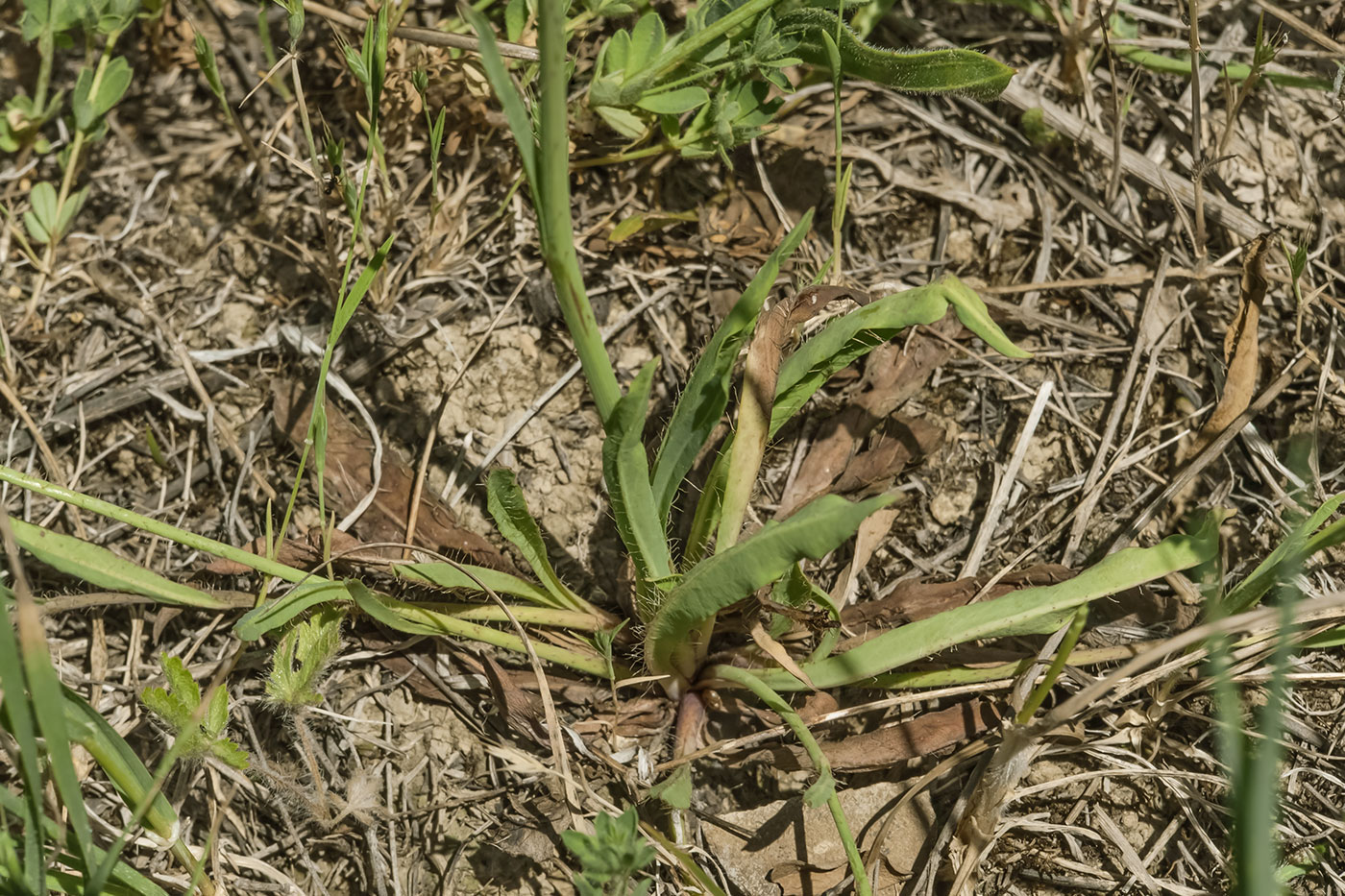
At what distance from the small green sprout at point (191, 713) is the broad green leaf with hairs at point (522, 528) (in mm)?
594

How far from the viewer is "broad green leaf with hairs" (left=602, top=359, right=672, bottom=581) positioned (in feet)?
4.74

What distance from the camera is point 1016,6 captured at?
2.45 m

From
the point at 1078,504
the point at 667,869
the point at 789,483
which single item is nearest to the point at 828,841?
the point at 667,869

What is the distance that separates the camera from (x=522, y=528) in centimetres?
184

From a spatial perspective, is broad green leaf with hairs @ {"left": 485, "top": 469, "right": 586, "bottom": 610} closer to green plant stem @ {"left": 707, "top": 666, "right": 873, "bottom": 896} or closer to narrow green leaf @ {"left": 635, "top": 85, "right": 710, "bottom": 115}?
green plant stem @ {"left": 707, "top": 666, "right": 873, "bottom": 896}

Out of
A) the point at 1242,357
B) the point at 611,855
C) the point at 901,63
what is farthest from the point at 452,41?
the point at 1242,357

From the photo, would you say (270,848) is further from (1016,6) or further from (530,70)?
(1016,6)

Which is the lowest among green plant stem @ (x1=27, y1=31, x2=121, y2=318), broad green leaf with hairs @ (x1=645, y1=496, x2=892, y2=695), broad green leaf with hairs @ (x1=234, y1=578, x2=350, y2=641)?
broad green leaf with hairs @ (x1=234, y1=578, x2=350, y2=641)

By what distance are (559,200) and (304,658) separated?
1085 mm

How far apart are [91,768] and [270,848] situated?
44 cm

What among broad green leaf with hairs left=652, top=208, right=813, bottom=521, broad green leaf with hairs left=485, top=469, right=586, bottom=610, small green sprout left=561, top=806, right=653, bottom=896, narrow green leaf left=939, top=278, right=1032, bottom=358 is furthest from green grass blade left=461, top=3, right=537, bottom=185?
small green sprout left=561, top=806, right=653, bottom=896

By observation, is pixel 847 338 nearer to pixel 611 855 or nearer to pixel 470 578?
pixel 470 578

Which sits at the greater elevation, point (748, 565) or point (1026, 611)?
point (748, 565)

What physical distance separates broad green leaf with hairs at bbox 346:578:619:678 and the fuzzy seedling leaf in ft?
0.28
